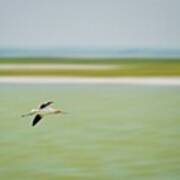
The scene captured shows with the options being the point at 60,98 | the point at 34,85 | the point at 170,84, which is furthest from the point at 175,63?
the point at 34,85

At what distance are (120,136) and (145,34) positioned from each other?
1.85 feet

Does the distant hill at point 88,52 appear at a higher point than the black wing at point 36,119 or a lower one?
higher

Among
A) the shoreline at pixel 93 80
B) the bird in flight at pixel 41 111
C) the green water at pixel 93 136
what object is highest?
the shoreline at pixel 93 80

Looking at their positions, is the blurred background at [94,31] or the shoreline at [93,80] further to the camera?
the shoreline at [93,80]

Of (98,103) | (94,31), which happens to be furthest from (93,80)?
(94,31)

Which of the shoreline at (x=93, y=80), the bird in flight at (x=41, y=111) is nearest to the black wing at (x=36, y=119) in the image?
the bird in flight at (x=41, y=111)

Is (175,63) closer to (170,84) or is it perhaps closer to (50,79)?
(170,84)

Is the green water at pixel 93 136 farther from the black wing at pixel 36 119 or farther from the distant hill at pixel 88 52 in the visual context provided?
the distant hill at pixel 88 52

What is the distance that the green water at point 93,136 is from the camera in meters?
2.27

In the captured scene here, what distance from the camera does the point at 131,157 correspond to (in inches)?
90.7

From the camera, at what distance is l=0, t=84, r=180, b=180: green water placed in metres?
2.27

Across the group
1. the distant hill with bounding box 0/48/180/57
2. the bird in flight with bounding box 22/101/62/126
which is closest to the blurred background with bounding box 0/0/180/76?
the distant hill with bounding box 0/48/180/57

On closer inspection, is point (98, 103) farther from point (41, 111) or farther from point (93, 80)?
point (41, 111)

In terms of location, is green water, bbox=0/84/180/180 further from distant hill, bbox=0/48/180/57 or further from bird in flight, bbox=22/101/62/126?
distant hill, bbox=0/48/180/57
